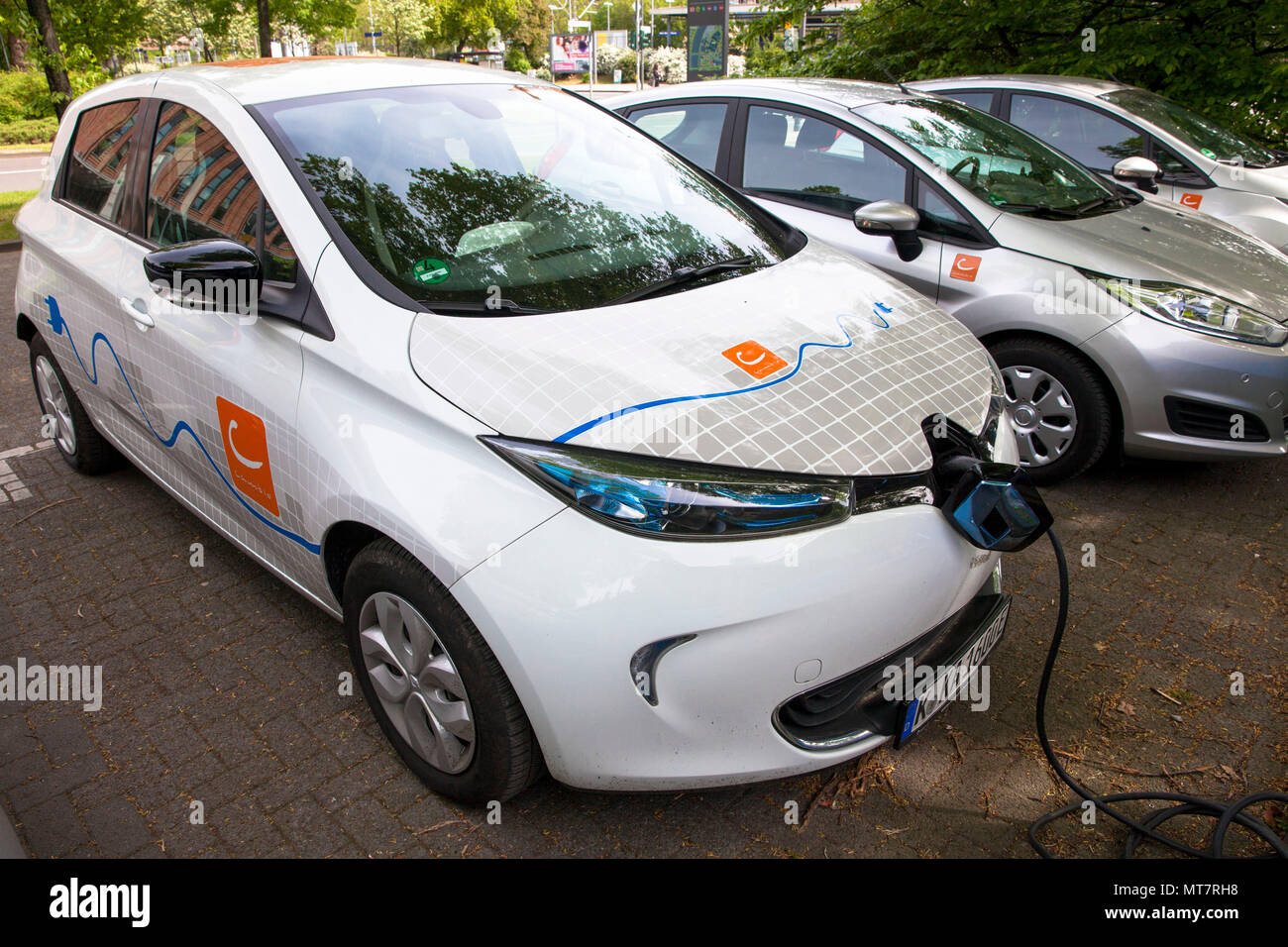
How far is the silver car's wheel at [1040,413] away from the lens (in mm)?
3934

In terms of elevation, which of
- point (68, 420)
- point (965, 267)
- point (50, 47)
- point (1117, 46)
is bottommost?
point (68, 420)

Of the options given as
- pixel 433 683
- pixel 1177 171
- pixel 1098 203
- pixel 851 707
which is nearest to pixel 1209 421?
pixel 1098 203

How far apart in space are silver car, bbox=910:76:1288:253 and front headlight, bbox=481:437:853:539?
5.49 metres

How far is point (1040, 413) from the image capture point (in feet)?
A: 13.1

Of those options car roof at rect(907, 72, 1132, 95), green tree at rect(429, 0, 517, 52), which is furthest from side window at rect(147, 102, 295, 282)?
green tree at rect(429, 0, 517, 52)

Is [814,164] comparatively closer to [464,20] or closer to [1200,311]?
[1200,311]

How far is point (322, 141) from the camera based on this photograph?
8.36ft

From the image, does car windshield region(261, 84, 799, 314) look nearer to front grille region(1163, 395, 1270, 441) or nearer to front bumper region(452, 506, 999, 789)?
front bumper region(452, 506, 999, 789)

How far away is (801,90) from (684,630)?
3.81 m
